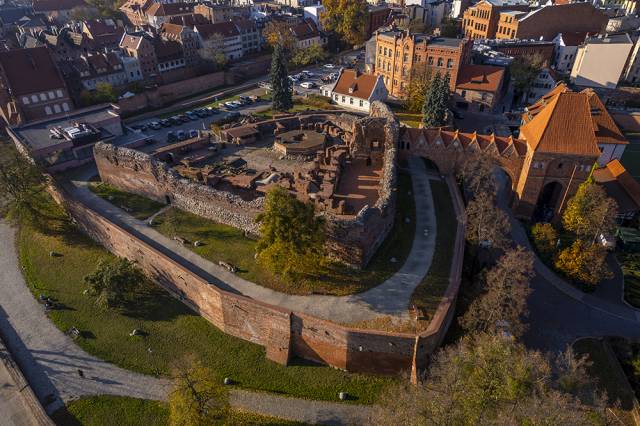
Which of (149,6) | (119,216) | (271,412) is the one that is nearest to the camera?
(271,412)

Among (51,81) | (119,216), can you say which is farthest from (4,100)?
(119,216)

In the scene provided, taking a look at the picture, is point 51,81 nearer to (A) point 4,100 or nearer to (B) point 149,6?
(A) point 4,100

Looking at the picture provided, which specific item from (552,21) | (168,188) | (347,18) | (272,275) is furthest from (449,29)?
(272,275)

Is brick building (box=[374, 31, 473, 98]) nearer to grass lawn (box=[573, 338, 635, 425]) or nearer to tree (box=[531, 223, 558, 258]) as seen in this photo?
tree (box=[531, 223, 558, 258])

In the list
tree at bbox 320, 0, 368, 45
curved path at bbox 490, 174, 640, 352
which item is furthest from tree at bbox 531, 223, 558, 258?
tree at bbox 320, 0, 368, 45

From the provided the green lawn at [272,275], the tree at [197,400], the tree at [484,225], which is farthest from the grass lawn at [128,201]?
the tree at [484,225]
